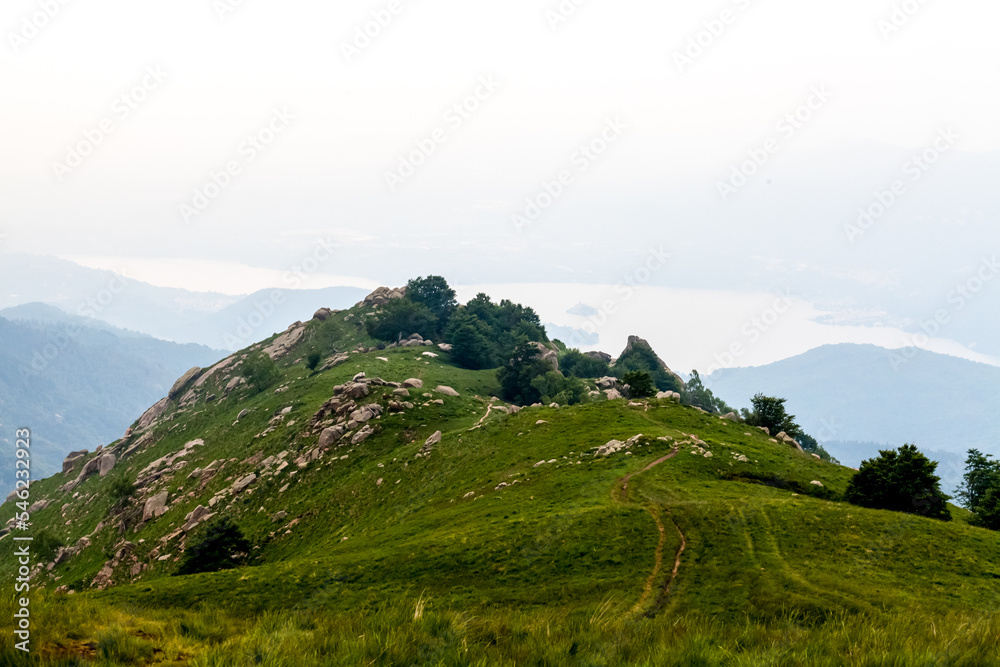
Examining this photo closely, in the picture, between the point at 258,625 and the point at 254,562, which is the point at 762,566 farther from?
the point at 254,562

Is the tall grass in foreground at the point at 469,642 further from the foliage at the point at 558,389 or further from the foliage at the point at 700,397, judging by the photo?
the foliage at the point at 700,397

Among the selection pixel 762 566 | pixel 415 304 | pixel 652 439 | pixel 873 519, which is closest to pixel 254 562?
pixel 652 439

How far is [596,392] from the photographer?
93.1m

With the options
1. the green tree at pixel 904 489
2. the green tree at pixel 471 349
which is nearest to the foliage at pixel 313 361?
the green tree at pixel 471 349

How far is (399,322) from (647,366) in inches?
2377

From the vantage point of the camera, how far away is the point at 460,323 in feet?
390

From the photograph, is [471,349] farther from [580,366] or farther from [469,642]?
[469,642]

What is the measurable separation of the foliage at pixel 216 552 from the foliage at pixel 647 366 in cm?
9175

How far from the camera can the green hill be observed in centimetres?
713

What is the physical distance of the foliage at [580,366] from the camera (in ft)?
412

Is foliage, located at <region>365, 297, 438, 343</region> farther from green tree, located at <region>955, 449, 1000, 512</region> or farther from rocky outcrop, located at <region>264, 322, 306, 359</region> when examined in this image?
green tree, located at <region>955, 449, 1000, 512</region>

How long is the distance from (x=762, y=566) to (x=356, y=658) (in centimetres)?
2657

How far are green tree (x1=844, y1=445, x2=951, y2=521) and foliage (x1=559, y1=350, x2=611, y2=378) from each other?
279 ft

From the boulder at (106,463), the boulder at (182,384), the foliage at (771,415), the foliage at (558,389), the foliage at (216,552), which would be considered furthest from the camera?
the boulder at (182,384)
